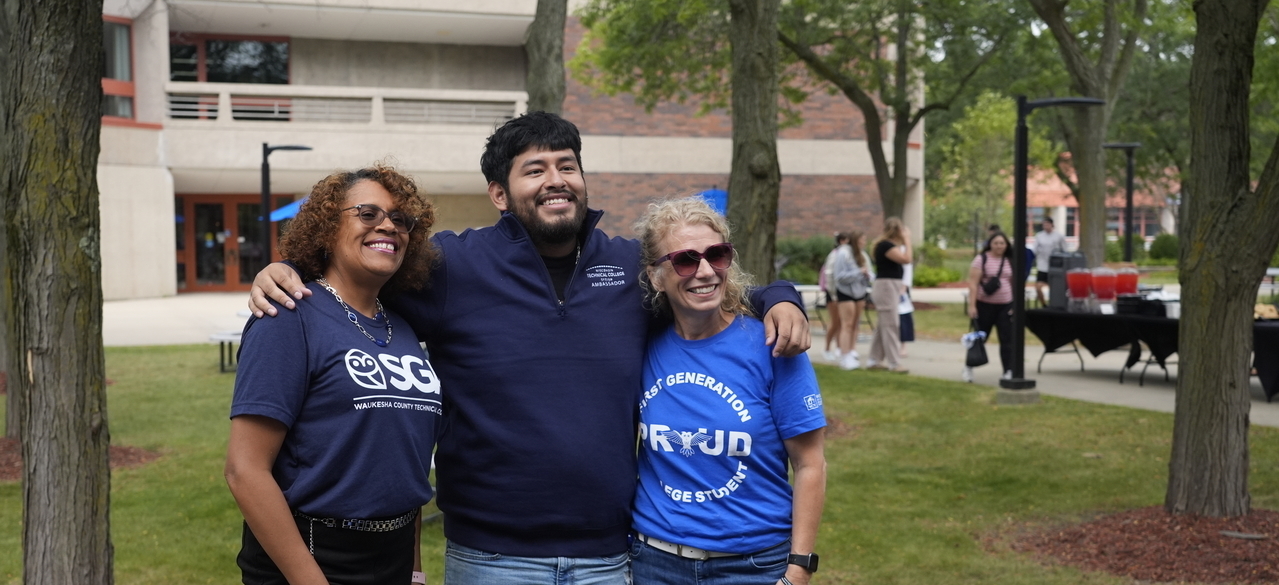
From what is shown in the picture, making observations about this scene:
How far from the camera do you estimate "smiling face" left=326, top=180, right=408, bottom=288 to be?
9.11 ft

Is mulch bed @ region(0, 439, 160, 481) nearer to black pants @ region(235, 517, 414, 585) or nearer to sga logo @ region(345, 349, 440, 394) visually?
black pants @ region(235, 517, 414, 585)

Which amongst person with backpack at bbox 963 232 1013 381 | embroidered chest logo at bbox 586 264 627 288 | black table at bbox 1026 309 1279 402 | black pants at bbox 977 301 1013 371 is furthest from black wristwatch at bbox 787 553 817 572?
black pants at bbox 977 301 1013 371

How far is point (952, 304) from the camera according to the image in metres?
26.1

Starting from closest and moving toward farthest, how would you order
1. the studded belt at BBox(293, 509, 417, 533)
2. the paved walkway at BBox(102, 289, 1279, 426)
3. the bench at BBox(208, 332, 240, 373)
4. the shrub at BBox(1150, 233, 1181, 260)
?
the studded belt at BBox(293, 509, 417, 533), the paved walkway at BBox(102, 289, 1279, 426), the bench at BBox(208, 332, 240, 373), the shrub at BBox(1150, 233, 1181, 260)

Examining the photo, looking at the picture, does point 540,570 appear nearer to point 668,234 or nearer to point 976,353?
point 668,234

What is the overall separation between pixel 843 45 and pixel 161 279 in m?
18.5

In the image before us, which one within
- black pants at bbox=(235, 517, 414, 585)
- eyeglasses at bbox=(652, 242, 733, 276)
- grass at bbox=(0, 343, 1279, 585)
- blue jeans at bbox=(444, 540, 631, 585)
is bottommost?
grass at bbox=(0, 343, 1279, 585)

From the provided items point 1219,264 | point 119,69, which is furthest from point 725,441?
point 119,69

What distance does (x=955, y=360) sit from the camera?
50.6 feet

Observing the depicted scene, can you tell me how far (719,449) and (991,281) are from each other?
35.7 ft

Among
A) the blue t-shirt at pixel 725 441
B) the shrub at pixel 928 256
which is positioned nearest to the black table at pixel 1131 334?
the blue t-shirt at pixel 725 441

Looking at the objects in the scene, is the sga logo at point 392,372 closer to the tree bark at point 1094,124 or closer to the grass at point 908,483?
the grass at point 908,483

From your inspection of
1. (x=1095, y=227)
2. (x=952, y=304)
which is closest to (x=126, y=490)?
(x=1095, y=227)

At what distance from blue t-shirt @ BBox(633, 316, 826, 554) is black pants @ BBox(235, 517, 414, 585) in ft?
2.10
